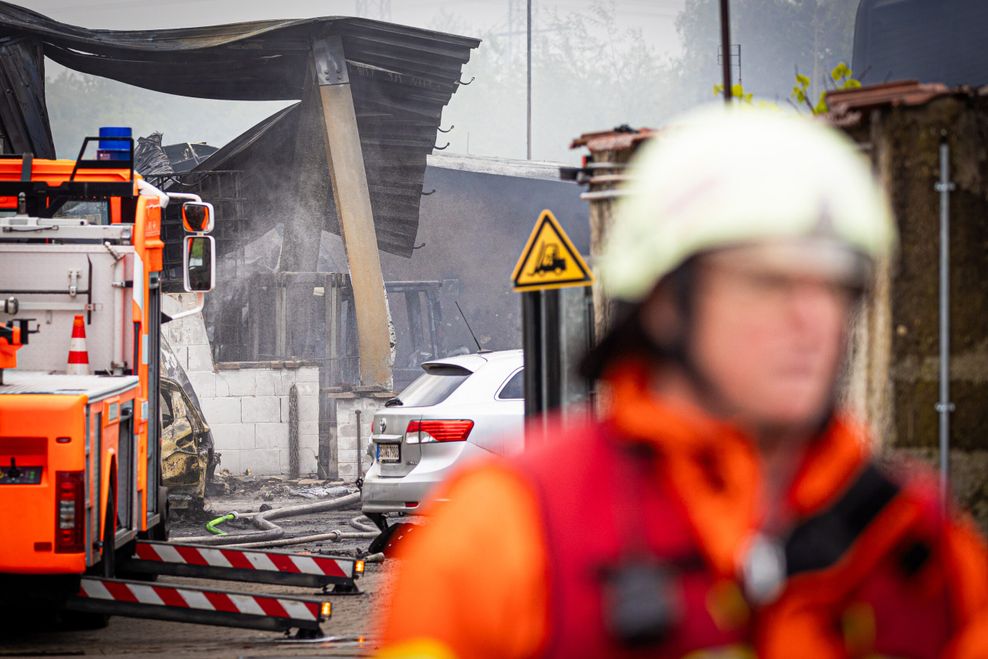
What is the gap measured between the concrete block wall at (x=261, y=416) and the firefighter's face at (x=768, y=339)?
72.2 feet

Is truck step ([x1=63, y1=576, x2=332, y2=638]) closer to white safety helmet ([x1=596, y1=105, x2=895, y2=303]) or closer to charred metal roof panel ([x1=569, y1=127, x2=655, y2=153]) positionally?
charred metal roof panel ([x1=569, y1=127, x2=655, y2=153])

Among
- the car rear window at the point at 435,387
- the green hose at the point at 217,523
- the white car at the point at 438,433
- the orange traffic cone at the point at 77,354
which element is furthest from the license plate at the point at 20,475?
the green hose at the point at 217,523

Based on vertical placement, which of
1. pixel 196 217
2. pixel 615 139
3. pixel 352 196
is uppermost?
pixel 352 196

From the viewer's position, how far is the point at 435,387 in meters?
13.3

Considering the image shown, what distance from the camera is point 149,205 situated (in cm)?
1118

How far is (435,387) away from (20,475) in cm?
487

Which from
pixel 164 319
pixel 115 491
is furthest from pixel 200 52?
pixel 115 491

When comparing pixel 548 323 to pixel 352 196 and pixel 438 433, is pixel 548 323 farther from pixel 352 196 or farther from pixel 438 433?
pixel 352 196

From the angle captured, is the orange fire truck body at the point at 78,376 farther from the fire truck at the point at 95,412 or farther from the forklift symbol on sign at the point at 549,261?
the forklift symbol on sign at the point at 549,261

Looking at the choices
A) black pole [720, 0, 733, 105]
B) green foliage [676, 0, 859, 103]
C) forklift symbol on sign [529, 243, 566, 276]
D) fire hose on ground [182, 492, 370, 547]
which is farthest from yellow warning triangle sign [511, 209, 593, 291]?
green foliage [676, 0, 859, 103]

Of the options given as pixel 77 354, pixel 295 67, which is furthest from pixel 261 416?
pixel 77 354

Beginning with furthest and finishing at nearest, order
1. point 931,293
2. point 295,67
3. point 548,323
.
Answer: point 295,67
point 548,323
point 931,293

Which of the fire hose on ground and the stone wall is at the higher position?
the stone wall

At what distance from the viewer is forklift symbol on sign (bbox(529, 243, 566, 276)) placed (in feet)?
26.5
